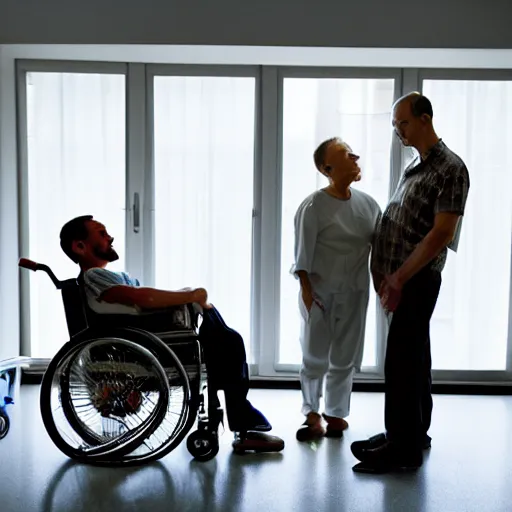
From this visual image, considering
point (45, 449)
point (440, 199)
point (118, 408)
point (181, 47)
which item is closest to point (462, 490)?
point (440, 199)

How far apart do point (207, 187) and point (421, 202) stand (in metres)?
1.46

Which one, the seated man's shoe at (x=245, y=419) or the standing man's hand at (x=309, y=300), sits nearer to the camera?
the seated man's shoe at (x=245, y=419)

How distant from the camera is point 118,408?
2.63 m

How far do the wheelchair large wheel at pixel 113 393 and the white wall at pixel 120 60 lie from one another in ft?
3.26

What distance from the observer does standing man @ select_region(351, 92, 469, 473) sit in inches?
102

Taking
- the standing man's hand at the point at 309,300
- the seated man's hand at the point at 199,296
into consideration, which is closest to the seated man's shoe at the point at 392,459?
the standing man's hand at the point at 309,300

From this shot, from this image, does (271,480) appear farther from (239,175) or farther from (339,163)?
(239,175)

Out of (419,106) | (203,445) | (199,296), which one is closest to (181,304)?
(199,296)

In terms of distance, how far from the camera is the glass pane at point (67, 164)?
3705 millimetres

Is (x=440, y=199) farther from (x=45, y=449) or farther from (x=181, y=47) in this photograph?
(x=45, y=449)

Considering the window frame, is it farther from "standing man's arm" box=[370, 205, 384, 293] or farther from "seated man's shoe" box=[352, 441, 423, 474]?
"seated man's shoe" box=[352, 441, 423, 474]

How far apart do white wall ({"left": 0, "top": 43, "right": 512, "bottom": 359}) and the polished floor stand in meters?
0.81

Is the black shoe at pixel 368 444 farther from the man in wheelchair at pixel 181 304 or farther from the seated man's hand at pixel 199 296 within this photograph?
the seated man's hand at pixel 199 296

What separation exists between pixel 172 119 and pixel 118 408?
5.57 feet
